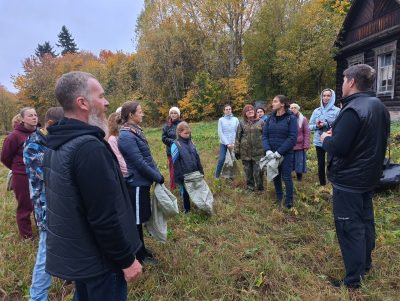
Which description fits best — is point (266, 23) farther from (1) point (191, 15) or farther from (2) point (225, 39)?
(1) point (191, 15)

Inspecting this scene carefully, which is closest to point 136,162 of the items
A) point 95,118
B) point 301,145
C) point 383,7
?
point 95,118

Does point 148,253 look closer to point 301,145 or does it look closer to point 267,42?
point 301,145

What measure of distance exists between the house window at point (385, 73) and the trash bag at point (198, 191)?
506 inches

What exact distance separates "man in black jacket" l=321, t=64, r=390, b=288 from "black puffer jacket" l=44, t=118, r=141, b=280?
6.73 feet

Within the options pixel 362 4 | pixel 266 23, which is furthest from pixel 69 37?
pixel 362 4

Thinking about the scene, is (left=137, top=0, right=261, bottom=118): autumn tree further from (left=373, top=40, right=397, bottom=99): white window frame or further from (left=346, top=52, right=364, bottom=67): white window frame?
(left=373, top=40, right=397, bottom=99): white window frame

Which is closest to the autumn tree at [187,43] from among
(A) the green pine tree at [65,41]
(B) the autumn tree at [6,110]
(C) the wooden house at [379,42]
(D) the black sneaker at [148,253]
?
(C) the wooden house at [379,42]

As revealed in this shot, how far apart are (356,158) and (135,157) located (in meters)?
2.22

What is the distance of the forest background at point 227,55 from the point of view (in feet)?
62.8

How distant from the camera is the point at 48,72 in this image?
110 ft

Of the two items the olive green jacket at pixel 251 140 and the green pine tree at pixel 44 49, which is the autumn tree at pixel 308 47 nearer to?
the olive green jacket at pixel 251 140

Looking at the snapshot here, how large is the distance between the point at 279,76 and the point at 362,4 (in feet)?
21.9

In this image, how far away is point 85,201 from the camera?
169 cm

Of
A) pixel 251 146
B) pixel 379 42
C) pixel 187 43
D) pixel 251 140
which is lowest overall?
pixel 251 146
